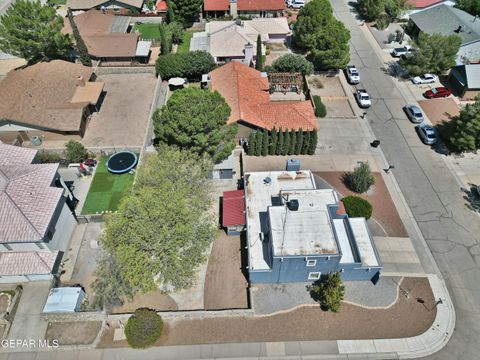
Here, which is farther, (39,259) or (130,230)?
(39,259)

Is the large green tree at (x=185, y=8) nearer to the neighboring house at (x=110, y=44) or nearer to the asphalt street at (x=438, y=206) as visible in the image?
the neighboring house at (x=110, y=44)

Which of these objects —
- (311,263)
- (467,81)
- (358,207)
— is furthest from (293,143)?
(467,81)

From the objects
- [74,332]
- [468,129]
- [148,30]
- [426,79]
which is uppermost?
[468,129]

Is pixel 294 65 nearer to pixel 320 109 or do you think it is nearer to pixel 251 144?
pixel 320 109

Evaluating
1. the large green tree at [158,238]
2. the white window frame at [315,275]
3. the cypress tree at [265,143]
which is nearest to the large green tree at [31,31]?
the large green tree at [158,238]

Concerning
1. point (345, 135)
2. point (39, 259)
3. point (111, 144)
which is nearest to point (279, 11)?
point (345, 135)

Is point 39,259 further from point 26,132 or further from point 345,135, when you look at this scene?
point 345,135

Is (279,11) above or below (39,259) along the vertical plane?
above
